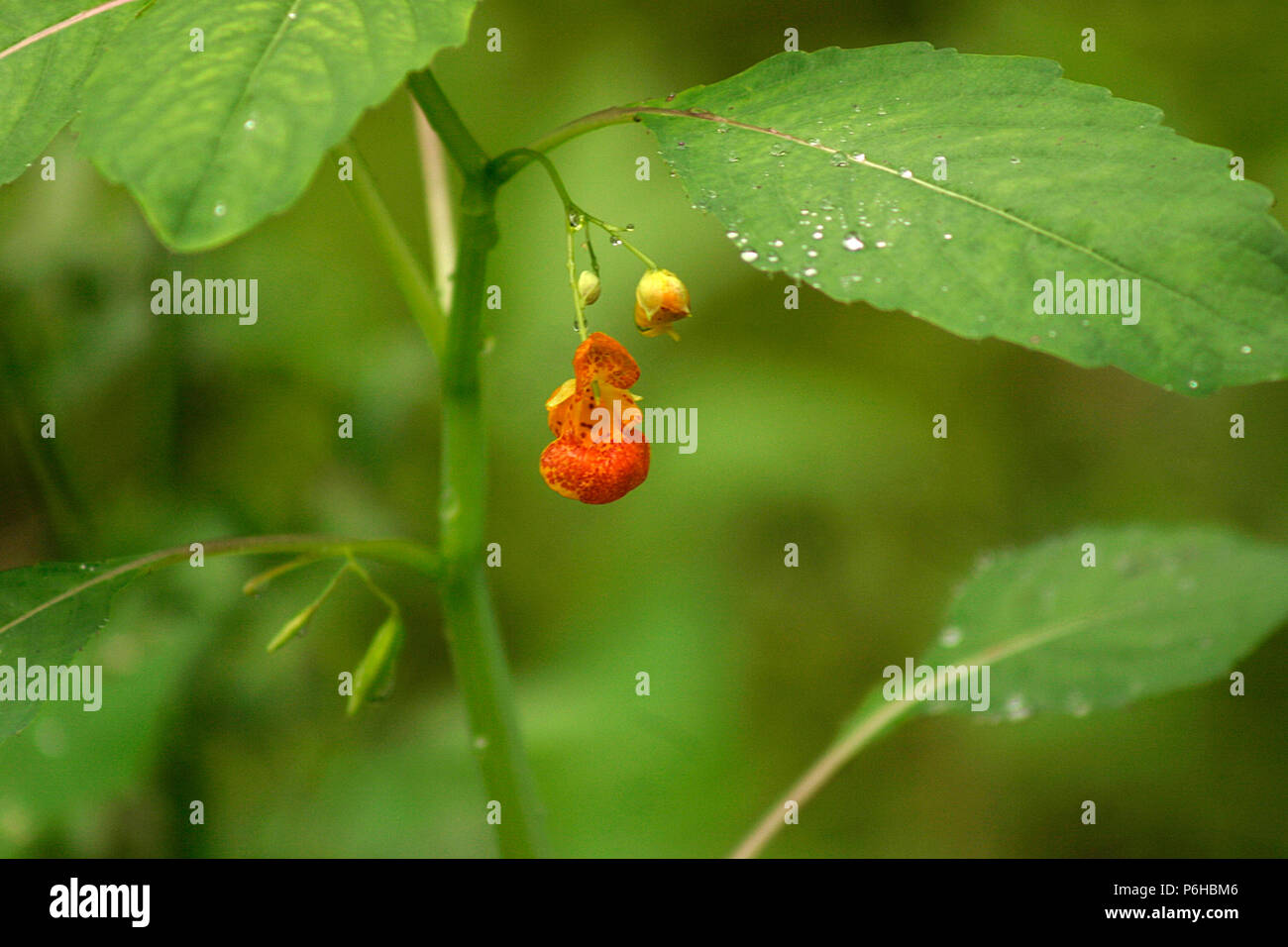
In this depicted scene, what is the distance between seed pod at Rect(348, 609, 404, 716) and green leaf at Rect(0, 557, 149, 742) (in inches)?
9.7

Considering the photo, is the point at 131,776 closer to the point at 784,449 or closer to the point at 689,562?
the point at 689,562

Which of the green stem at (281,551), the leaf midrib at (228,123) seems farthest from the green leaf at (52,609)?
the leaf midrib at (228,123)

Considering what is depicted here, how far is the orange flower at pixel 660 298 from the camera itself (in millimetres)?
860

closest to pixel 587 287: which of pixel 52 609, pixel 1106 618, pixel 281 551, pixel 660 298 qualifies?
pixel 660 298

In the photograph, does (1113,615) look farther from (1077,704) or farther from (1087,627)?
(1077,704)

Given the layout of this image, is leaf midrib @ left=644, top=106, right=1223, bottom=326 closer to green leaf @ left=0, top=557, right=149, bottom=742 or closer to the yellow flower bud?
the yellow flower bud

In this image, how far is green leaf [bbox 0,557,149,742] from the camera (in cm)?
98

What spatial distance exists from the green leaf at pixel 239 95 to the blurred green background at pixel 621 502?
1.33 metres

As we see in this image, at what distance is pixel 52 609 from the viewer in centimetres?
103

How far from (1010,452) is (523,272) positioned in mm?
1399

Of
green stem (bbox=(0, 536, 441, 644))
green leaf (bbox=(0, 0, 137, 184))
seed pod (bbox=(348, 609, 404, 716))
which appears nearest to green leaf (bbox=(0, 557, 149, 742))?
green stem (bbox=(0, 536, 441, 644))

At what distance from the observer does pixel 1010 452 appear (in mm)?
2771
